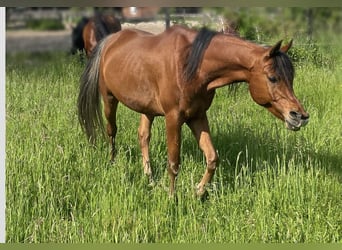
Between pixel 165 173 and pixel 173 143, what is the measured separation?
0.65ft

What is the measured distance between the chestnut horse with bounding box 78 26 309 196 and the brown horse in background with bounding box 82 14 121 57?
2.2 inches

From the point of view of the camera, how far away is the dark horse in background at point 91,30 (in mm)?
2373

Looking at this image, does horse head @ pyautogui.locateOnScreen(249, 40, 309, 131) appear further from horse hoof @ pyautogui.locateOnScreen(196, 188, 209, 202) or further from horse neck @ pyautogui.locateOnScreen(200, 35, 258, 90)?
A: horse hoof @ pyautogui.locateOnScreen(196, 188, 209, 202)

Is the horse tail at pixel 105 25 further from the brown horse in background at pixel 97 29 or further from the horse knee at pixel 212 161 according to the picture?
the horse knee at pixel 212 161

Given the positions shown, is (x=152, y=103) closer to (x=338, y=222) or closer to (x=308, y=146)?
(x=308, y=146)

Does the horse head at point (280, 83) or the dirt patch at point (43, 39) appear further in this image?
the dirt patch at point (43, 39)

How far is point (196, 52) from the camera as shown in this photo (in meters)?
2.12

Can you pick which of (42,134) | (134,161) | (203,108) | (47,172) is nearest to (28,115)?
(42,134)

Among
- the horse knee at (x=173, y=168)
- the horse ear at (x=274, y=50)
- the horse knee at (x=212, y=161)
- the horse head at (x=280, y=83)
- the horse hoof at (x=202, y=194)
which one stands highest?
the horse ear at (x=274, y=50)

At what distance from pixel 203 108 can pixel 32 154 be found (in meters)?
0.90

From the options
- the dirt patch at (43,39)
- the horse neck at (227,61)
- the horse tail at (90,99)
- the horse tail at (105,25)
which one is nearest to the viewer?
the horse neck at (227,61)
